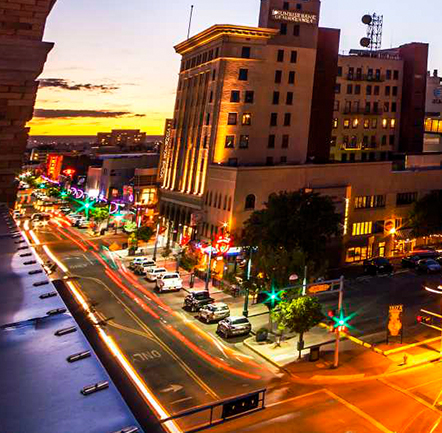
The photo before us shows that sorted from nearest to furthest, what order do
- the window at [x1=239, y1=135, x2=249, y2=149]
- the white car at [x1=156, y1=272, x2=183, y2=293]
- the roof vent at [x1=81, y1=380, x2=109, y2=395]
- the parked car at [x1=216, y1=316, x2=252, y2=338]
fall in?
1. the roof vent at [x1=81, y1=380, x2=109, y2=395]
2. the parked car at [x1=216, y1=316, x2=252, y2=338]
3. the white car at [x1=156, y1=272, x2=183, y2=293]
4. the window at [x1=239, y1=135, x2=249, y2=149]

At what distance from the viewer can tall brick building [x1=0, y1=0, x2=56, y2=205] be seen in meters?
8.45

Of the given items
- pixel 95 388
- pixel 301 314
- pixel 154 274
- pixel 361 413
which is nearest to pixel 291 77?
pixel 154 274

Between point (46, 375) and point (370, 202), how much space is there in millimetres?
63408

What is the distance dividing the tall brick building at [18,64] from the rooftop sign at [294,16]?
63.2 metres

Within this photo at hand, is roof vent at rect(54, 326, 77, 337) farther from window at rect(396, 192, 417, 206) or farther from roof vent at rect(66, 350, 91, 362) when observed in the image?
window at rect(396, 192, 417, 206)

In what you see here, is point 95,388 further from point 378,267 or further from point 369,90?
point 369,90

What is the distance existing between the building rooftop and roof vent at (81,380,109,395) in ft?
0.07

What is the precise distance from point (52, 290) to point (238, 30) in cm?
6202

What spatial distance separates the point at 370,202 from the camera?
63.1 meters

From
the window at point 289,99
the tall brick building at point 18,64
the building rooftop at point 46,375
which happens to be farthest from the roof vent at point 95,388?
the window at point 289,99

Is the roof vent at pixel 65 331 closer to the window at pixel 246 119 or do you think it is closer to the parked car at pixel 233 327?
the parked car at pixel 233 327

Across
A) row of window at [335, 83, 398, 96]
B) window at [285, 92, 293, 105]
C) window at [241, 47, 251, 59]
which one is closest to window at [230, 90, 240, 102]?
window at [241, 47, 251, 59]

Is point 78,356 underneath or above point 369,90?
underneath

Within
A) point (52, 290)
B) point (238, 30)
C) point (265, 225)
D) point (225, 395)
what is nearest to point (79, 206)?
point (238, 30)
